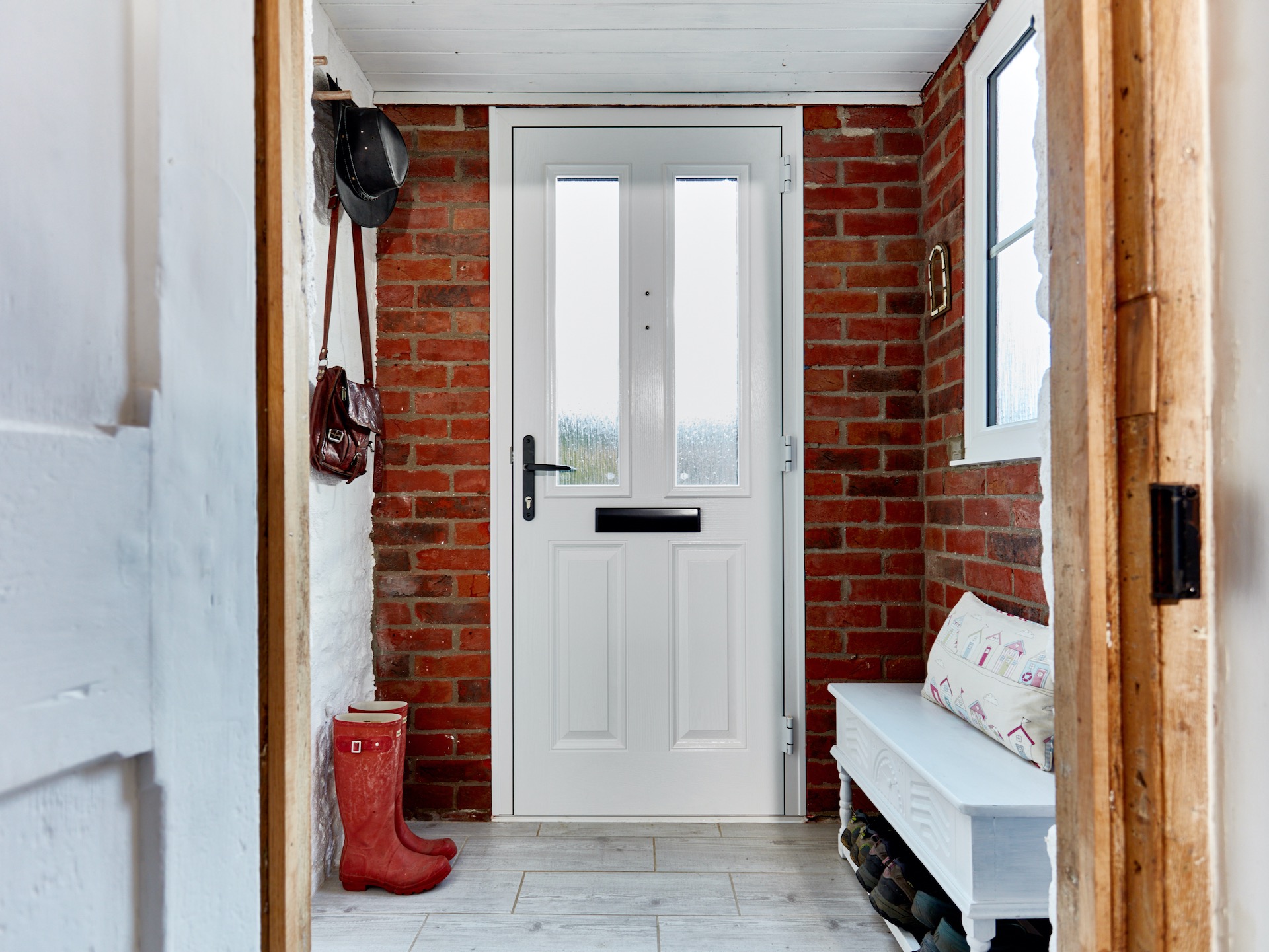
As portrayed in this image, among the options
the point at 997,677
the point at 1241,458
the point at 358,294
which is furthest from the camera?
the point at 358,294

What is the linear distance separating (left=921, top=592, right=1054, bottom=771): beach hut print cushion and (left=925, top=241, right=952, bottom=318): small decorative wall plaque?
85cm

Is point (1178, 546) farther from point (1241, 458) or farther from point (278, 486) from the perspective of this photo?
point (278, 486)

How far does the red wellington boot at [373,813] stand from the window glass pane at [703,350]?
1163mm

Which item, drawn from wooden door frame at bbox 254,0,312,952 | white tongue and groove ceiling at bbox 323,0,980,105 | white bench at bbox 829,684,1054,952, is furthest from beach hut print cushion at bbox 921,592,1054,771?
white tongue and groove ceiling at bbox 323,0,980,105

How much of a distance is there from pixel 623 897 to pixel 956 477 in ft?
4.75

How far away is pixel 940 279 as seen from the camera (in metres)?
2.41

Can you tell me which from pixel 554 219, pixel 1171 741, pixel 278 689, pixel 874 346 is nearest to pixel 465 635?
pixel 554 219

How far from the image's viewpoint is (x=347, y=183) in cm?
224

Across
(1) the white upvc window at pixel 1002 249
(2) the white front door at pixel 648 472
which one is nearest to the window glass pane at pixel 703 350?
(2) the white front door at pixel 648 472

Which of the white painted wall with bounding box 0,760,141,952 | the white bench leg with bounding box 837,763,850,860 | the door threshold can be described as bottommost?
the door threshold

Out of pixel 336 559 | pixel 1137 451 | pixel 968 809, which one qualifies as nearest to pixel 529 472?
pixel 336 559

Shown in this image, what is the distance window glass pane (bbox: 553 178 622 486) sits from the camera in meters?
2.60

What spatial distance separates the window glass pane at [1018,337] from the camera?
1.93 meters

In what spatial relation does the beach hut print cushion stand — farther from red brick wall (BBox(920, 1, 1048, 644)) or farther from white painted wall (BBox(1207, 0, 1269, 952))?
white painted wall (BBox(1207, 0, 1269, 952))
